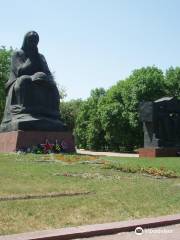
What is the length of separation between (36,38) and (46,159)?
908cm

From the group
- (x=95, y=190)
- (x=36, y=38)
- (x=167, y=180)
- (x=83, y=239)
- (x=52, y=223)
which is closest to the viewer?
(x=83, y=239)

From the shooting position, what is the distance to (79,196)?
9125mm

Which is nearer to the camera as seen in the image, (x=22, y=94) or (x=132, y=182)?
(x=132, y=182)

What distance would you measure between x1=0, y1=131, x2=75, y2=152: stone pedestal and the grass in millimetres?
7251

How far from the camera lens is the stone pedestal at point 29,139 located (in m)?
21.7

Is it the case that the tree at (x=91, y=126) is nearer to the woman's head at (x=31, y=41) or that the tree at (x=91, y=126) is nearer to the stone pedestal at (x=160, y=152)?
the stone pedestal at (x=160, y=152)

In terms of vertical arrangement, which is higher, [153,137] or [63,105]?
[63,105]

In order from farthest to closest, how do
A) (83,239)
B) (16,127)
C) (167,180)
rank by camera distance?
(16,127) < (167,180) < (83,239)

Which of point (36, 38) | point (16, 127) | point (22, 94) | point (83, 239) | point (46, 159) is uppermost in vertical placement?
point (36, 38)

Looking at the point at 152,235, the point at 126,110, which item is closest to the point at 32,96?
the point at 152,235

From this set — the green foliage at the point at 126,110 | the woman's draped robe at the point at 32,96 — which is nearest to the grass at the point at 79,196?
the woman's draped robe at the point at 32,96

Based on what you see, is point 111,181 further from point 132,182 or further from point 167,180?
point 167,180

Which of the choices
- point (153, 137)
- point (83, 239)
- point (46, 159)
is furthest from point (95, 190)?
point (153, 137)

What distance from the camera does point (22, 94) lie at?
23.4 m
